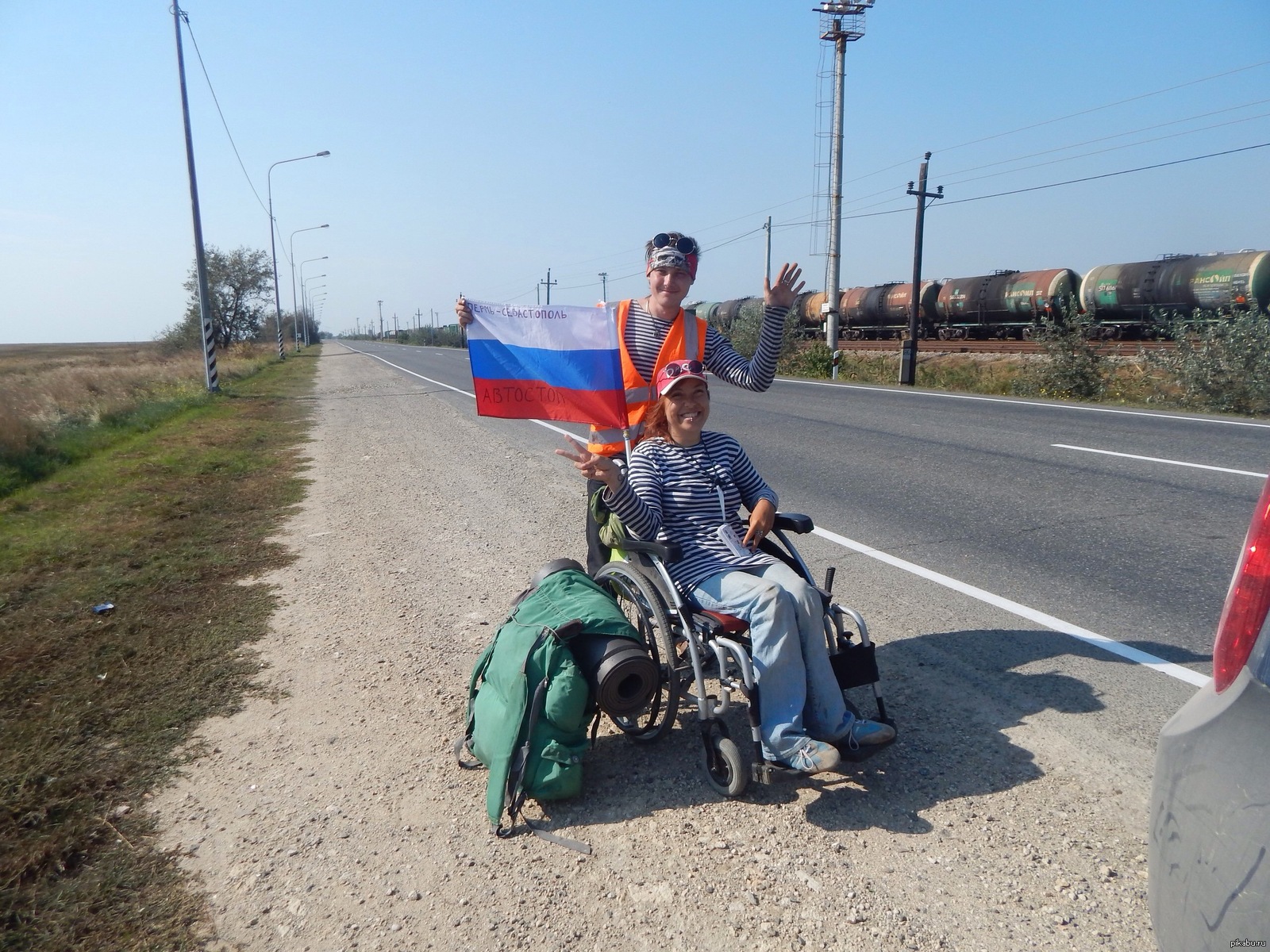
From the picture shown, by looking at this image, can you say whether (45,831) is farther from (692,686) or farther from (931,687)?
(931,687)

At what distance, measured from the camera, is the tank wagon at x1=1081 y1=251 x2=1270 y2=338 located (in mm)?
23812

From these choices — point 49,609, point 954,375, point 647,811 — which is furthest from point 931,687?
point 954,375

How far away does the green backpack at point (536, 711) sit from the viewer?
289cm

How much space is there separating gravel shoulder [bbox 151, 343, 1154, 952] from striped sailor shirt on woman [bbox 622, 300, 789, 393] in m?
1.50

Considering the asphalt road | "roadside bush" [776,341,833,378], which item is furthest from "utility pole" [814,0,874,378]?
the asphalt road

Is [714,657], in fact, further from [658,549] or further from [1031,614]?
[1031,614]

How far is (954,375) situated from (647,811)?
76.9 feet

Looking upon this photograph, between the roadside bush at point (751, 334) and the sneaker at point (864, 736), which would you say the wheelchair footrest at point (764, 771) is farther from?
the roadside bush at point (751, 334)

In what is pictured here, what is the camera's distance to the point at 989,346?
3084cm

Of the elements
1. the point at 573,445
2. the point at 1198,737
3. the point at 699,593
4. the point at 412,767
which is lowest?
the point at 412,767

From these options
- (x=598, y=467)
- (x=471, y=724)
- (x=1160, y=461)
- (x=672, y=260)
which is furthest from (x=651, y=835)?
(x=1160, y=461)

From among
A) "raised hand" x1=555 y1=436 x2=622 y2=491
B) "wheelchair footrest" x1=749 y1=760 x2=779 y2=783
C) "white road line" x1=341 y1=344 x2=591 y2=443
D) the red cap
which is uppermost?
the red cap

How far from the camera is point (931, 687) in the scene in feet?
12.4

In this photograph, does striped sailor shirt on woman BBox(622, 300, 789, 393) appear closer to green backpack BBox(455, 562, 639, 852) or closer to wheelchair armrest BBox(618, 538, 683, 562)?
wheelchair armrest BBox(618, 538, 683, 562)
